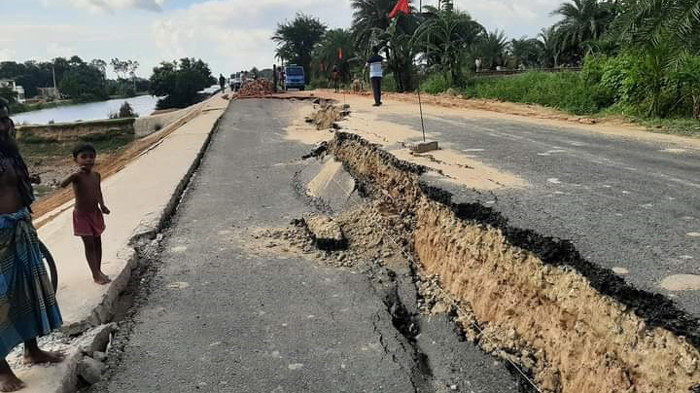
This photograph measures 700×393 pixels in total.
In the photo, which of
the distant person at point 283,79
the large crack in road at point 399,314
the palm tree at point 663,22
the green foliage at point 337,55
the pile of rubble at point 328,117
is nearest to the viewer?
the large crack in road at point 399,314

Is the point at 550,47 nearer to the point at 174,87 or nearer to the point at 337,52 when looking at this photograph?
the point at 337,52

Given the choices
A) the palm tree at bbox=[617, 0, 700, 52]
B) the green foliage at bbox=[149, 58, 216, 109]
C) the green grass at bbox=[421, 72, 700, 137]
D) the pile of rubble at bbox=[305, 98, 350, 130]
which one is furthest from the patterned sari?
the green foliage at bbox=[149, 58, 216, 109]

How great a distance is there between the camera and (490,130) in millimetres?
10477

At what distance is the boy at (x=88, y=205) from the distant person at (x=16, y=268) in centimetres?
91

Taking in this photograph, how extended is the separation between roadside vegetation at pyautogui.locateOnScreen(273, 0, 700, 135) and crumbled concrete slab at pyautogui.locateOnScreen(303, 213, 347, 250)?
654 cm

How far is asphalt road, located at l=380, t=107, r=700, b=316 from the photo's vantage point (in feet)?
11.9

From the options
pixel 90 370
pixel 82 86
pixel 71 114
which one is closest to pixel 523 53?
pixel 90 370

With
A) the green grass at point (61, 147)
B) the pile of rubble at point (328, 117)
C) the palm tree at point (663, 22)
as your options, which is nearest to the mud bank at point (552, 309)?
the palm tree at point (663, 22)

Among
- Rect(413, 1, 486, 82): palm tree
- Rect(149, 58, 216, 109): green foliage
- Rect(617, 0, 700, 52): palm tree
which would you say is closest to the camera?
Rect(617, 0, 700, 52): palm tree

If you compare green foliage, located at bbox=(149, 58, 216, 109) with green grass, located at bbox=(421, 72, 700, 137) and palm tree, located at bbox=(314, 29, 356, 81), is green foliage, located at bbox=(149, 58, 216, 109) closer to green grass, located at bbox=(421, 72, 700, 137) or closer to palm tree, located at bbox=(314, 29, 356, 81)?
palm tree, located at bbox=(314, 29, 356, 81)

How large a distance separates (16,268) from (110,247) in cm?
261

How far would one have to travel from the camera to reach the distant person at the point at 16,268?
2797mm

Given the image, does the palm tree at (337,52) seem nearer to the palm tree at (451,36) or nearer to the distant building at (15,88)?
the palm tree at (451,36)

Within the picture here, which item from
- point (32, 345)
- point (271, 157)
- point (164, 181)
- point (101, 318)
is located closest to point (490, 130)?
point (271, 157)
